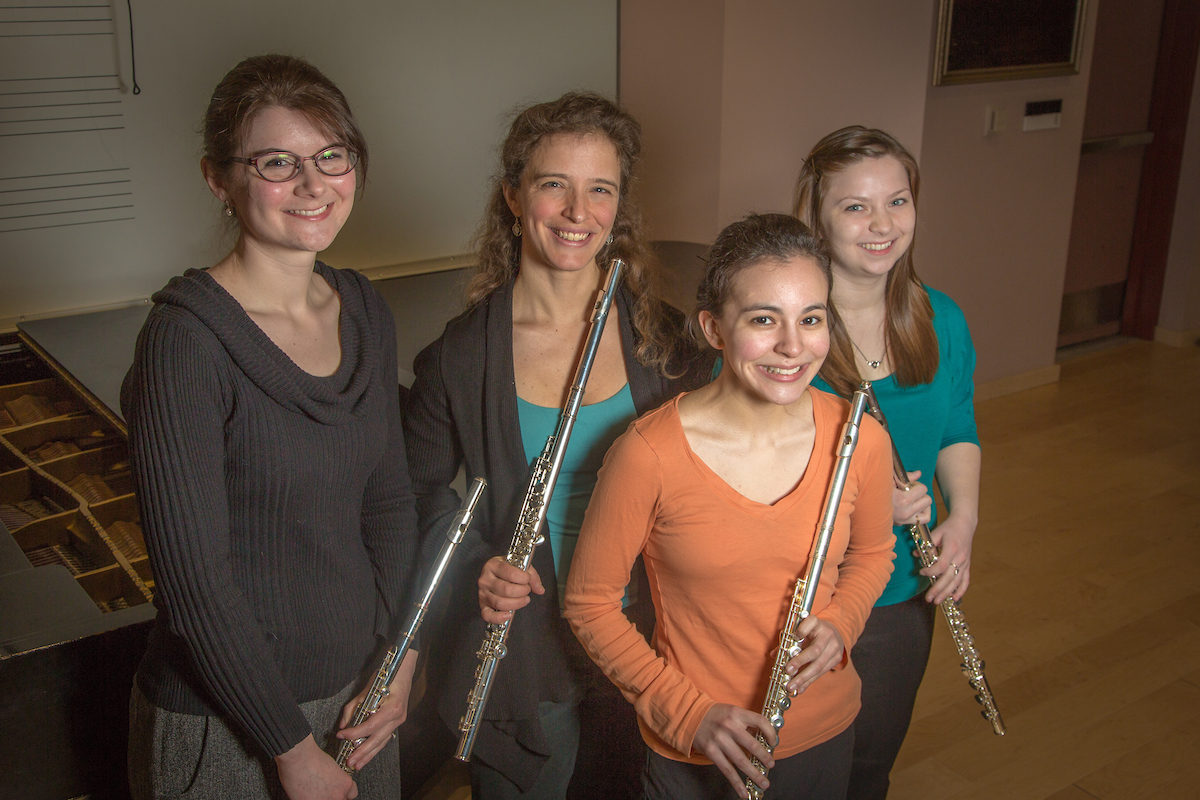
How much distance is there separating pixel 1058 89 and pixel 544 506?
12.0ft

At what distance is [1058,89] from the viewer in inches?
158

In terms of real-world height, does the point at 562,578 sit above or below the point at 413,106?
below

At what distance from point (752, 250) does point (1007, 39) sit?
3128 millimetres

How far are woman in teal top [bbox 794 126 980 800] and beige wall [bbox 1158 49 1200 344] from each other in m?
4.05

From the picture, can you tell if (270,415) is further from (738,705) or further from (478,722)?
(738,705)

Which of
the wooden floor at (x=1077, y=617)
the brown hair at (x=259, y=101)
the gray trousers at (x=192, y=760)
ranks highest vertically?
the brown hair at (x=259, y=101)

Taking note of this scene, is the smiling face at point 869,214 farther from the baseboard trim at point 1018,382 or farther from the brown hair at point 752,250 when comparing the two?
the baseboard trim at point 1018,382

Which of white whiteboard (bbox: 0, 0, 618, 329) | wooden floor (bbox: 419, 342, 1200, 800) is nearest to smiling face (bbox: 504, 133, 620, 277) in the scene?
white whiteboard (bbox: 0, 0, 618, 329)

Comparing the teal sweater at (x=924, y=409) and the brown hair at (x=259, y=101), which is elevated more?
the brown hair at (x=259, y=101)

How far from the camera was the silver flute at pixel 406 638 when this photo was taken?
3.97ft

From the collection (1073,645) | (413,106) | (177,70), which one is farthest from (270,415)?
(1073,645)

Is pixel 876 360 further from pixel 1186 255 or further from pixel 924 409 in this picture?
pixel 1186 255

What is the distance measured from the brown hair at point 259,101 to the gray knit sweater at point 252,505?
164mm

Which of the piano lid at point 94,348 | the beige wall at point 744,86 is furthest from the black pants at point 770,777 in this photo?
the beige wall at point 744,86
